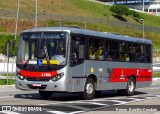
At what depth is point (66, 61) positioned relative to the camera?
61.4 feet

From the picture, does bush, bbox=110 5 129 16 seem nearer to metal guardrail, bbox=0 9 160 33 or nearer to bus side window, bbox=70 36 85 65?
metal guardrail, bbox=0 9 160 33

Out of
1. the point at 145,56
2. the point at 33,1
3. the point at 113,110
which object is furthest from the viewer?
the point at 33,1

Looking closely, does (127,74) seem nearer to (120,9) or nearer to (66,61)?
(66,61)

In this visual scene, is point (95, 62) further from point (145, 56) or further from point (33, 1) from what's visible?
point (33, 1)

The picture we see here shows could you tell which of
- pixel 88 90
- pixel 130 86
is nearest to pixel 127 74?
pixel 130 86

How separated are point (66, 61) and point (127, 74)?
5927 mm

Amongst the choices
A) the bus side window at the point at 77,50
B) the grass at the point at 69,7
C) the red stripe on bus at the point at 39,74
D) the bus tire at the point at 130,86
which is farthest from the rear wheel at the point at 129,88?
the grass at the point at 69,7

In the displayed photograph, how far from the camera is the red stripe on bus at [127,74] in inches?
886

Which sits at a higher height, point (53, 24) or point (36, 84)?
point (53, 24)

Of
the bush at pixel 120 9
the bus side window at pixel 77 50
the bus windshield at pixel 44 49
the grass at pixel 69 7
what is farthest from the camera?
the bush at pixel 120 9

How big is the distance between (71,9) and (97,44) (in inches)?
3524

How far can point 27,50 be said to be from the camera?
19.6m

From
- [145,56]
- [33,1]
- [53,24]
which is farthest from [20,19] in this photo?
[145,56]

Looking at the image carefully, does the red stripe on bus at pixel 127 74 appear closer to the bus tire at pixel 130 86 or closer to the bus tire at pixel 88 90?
the bus tire at pixel 130 86
